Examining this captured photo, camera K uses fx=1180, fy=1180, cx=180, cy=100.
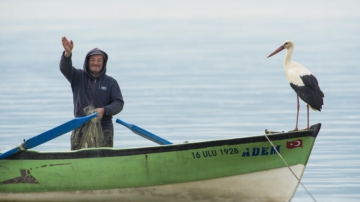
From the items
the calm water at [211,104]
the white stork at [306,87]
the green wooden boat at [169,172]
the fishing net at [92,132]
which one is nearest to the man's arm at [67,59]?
the fishing net at [92,132]

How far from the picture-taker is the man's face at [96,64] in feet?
39.8

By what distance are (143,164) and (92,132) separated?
27.6 inches

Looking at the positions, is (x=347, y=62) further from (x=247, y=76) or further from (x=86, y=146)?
(x=86, y=146)

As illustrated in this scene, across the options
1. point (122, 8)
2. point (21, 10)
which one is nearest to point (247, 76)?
point (21, 10)

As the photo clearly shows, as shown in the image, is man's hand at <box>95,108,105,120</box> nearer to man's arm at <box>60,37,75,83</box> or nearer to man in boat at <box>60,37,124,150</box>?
man in boat at <box>60,37,124,150</box>

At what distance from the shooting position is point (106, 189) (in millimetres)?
11914

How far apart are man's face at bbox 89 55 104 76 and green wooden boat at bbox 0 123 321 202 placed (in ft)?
2.92

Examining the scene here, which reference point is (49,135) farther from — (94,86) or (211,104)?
(211,104)

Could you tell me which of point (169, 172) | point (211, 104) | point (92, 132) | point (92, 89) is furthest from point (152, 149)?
point (211, 104)

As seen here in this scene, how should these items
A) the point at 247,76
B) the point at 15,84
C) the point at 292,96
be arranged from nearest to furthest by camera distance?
1. the point at 292,96
2. the point at 15,84
3. the point at 247,76

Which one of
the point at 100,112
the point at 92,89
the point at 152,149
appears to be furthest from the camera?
the point at 92,89

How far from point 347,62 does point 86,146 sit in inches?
1148

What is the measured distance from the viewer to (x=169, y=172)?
11719 mm

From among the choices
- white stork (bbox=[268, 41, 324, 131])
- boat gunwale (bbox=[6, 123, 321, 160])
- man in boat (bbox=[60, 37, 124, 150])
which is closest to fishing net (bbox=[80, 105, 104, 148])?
man in boat (bbox=[60, 37, 124, 150])
